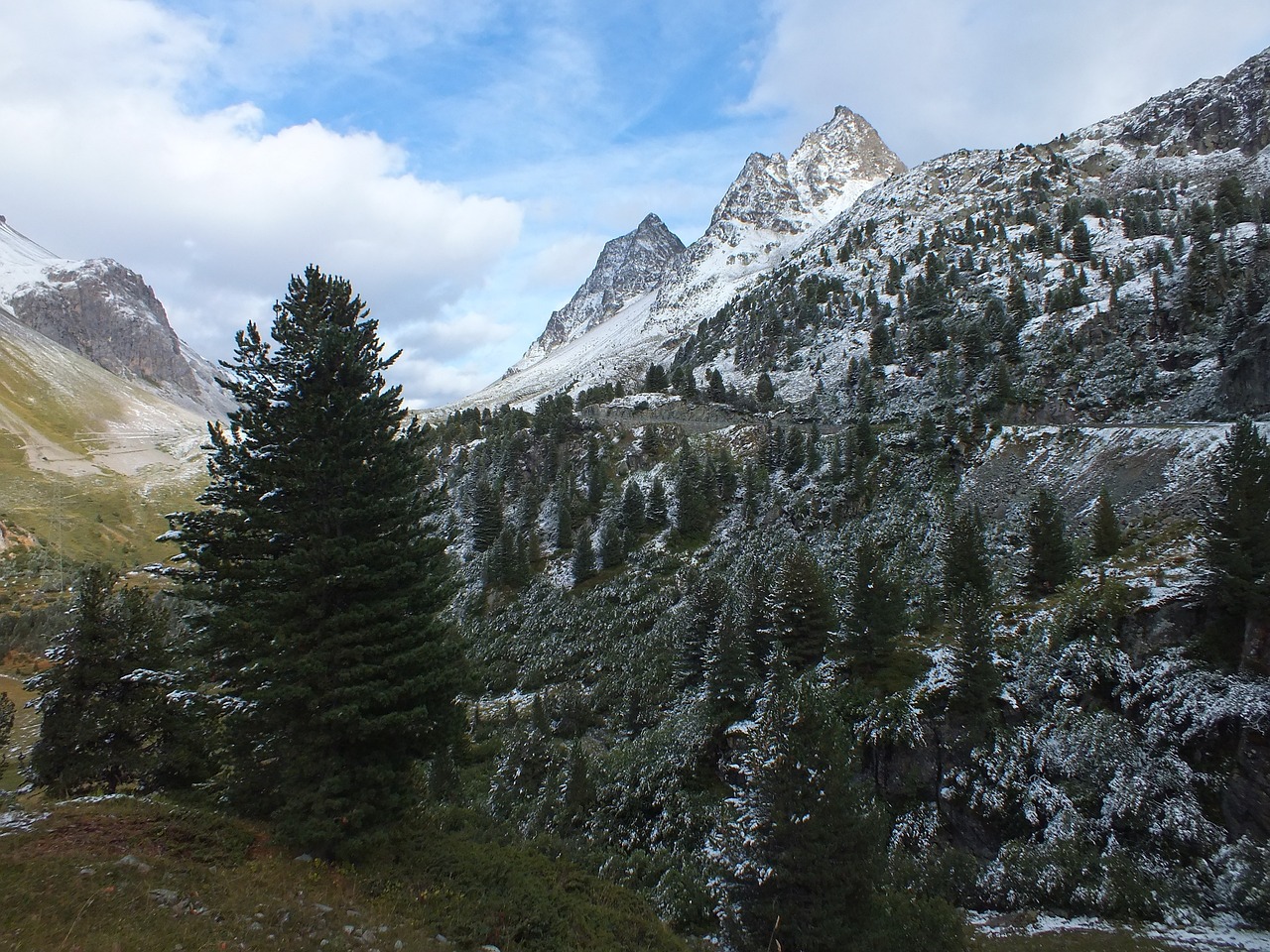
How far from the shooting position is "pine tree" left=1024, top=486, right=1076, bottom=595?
126 ft

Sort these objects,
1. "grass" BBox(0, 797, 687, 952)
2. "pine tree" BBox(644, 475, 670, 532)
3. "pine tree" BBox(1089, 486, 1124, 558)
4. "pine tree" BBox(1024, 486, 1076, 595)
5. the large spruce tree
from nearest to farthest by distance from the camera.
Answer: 1. "grass" BBox(0, 797, 687, 952)
2. the large spruce tree
3. "pine tree" BBox(1024, 486, 1076, 595)
4. "pine tree" BBox(1089, 486, 1124, 558)
5. "pine tree" BBox(644, 475, 670, 532)

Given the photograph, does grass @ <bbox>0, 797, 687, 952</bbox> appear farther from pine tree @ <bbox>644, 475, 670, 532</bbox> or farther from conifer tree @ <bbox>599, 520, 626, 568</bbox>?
pine tree @ <bbox>644, 475, 670, 532</bbox>

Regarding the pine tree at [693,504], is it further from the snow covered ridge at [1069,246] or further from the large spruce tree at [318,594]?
the large spruce tree at [318,594]

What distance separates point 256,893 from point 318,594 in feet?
21.0

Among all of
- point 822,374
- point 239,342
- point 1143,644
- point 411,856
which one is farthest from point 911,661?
point 822,374

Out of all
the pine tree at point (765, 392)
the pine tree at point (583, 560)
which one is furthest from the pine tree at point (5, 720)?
the pine tree at point (765, 392)

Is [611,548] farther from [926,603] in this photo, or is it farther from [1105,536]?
[1105,536]

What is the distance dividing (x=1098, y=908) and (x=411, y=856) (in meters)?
22.8

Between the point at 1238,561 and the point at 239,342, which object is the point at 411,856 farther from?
the point at 1238,561

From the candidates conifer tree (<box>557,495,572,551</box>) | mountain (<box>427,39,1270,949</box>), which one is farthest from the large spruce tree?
conifer tree (<box>557,495,572,551</box>)

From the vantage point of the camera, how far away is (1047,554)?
38.8 metres

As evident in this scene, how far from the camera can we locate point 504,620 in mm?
79562

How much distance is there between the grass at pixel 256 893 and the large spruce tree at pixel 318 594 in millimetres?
1234

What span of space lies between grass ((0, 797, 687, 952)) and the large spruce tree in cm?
123
